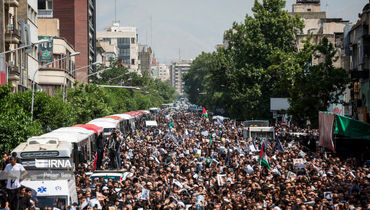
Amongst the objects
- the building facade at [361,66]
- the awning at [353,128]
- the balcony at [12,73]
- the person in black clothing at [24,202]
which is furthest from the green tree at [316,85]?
the person in black clothing at [24,202]

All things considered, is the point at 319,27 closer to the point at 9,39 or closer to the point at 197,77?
the point at 9,39

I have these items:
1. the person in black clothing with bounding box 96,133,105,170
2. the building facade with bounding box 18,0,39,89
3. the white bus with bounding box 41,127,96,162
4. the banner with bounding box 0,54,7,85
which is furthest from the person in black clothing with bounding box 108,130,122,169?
the building facade with bounding box 18,0,39,89

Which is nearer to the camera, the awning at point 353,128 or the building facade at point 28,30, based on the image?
the awning at point 353,128

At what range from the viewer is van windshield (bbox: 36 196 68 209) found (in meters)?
17.3

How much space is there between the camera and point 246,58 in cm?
7381

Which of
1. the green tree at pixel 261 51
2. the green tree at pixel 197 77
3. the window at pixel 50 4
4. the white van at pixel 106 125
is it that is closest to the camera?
the white van at pixel 106 125

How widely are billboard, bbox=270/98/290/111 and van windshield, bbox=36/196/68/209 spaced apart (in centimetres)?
5319

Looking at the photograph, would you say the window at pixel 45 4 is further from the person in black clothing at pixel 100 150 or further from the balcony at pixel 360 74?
the person in black clothing at pixel 100 150

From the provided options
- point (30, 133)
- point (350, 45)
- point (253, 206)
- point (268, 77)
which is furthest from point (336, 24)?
point (253, 206)

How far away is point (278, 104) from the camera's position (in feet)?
228

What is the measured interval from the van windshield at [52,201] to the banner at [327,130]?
1365 centimetres

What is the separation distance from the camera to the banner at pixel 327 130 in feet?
90.1

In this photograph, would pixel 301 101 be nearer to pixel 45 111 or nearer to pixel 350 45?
pixel 350 45

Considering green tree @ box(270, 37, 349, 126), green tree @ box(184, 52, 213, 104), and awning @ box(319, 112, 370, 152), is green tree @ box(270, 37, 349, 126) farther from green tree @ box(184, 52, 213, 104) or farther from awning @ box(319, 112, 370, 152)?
green tree @ box(184, 52, 213, 104)
